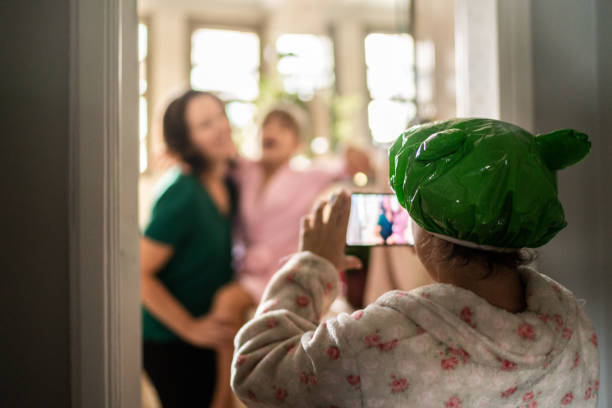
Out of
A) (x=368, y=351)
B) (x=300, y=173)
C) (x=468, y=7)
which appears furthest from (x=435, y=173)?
(x=300, y=173)

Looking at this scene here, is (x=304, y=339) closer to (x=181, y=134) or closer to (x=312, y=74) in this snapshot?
(x=181, y=134)

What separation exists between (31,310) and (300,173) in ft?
4.33

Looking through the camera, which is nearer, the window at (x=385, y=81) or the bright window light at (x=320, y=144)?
the bright window light at (x=320, y=144)

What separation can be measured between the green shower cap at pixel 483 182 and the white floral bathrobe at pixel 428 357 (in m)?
0.08

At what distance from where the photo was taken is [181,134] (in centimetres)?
175

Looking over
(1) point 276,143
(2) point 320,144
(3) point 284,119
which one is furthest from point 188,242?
(2) point 320,144

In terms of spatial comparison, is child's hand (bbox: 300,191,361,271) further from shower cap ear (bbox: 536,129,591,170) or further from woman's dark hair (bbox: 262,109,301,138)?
woman's dark hair (bbox: 262,109,301,138)

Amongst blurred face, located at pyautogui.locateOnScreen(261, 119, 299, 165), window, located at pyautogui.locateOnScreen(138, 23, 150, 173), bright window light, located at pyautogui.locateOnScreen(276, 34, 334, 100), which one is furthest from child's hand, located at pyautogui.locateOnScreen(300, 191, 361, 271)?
window, located at pyautogui.locateOnScreen(138, 23, 150, 173)

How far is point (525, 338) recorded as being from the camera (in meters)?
0.55

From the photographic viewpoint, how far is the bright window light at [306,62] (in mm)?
4176

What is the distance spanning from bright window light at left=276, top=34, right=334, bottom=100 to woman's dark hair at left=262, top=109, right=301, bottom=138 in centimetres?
200

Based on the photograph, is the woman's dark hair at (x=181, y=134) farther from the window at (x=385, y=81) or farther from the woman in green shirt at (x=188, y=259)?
the window at (x=385, y=81)

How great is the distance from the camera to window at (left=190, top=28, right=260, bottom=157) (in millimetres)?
4504

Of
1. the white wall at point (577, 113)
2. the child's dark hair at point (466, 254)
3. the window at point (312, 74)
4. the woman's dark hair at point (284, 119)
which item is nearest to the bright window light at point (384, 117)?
the window at point (312, 74)
